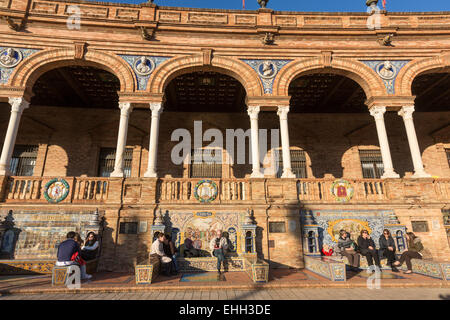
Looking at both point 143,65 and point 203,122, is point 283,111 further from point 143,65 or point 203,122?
point 143,65

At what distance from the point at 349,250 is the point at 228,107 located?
9705mm

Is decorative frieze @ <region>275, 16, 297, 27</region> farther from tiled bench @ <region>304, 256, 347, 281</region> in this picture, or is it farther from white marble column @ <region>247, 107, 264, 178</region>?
tiled bench @ <region>304, 256, 347, 281</region>

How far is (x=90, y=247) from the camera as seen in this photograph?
7.56m

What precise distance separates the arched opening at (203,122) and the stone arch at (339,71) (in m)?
2.58

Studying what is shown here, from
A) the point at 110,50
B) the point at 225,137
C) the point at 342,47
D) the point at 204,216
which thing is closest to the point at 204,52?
the point at 110,50

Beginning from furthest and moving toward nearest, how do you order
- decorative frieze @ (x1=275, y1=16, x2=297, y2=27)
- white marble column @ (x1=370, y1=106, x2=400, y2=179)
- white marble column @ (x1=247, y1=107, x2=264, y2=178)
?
decorative frieze @ (x1=275, y1=16, x2=297, y2=27) < white marble column @ (x1=370, y1=106, x2=400, y2=179) < white marble column @ (x1=247, y1=107, x2=264, y2=178)

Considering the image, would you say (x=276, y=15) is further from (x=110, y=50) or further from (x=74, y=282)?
(x=74, y=282)

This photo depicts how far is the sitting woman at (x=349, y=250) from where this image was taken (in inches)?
309

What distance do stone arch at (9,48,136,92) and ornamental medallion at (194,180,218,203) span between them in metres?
4.93

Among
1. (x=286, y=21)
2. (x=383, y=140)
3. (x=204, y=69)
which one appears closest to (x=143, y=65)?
(x=204, y=69)

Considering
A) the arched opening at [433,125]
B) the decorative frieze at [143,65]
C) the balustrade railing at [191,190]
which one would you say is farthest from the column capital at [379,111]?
the decorative frieze at [143,65]

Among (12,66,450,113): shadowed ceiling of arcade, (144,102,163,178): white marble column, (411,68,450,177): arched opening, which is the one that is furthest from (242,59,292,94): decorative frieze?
(411,68,450,177): arched opening

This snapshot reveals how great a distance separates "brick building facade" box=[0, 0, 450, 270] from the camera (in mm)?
9188

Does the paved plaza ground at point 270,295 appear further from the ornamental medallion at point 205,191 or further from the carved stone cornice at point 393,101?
the carved stone cornice at point 393,101
